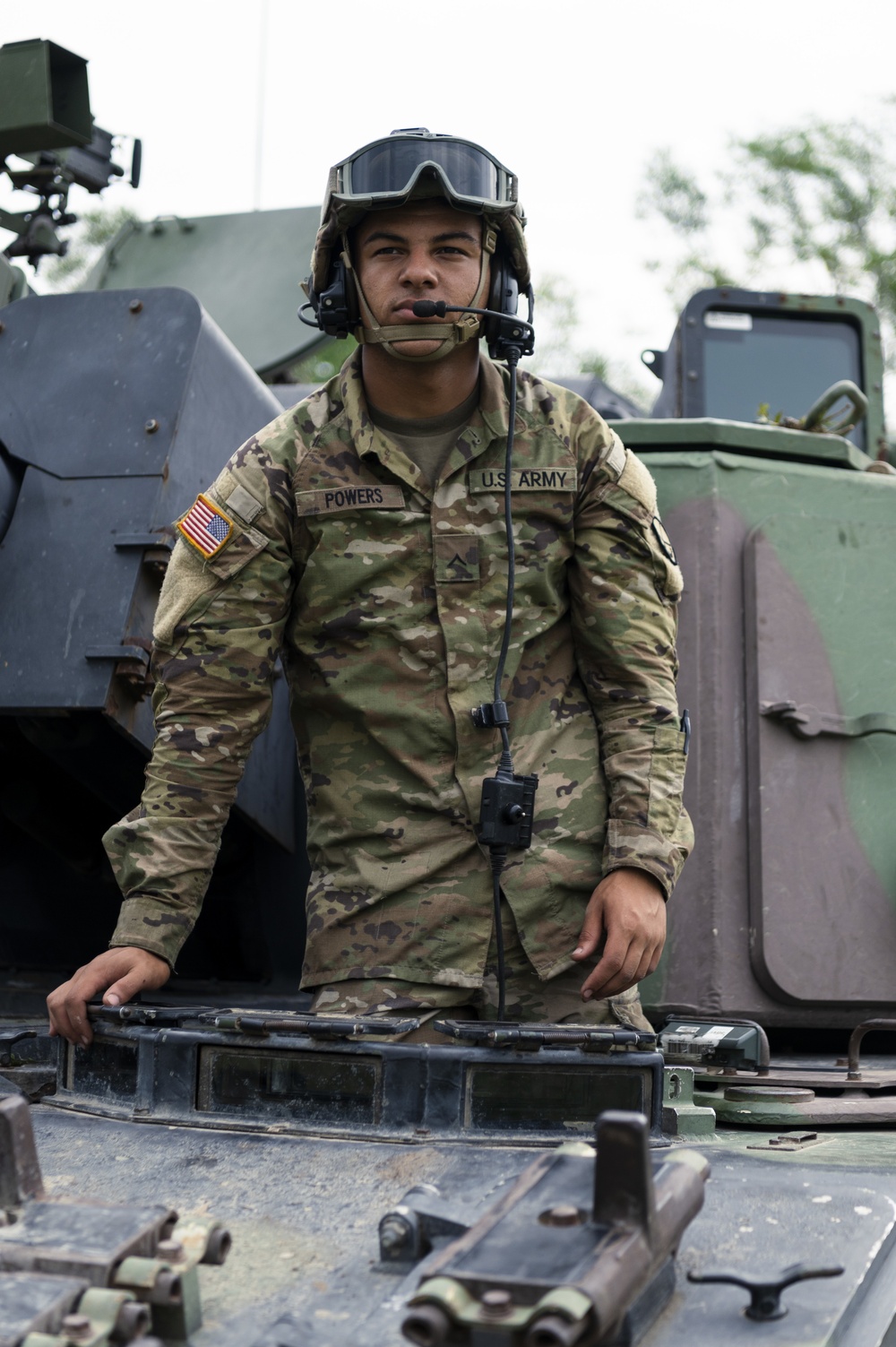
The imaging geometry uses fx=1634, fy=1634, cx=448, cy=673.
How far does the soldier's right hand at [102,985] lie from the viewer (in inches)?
95.7

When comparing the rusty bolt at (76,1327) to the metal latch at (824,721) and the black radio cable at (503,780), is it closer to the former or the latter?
the black radio cable at (503,780)

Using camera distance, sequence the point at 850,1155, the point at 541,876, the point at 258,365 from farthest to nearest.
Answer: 1. the point at 258,365
2. the point at 541,876
3. the point at 850,1155

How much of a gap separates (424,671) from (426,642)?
0.17 ft

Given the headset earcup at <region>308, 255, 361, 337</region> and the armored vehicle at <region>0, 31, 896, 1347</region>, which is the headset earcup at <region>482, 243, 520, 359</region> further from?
the armored vehicle at <region>0, 31, 896, 1347</region>

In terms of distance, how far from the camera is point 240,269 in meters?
5.30

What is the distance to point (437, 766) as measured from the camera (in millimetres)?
2797

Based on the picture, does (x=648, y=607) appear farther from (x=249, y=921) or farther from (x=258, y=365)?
(x=258, y=365)

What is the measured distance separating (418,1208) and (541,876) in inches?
45.3

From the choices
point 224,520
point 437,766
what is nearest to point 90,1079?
point 437,766

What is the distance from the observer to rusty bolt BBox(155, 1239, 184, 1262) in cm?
150

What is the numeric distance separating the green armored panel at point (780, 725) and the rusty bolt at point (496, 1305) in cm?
192

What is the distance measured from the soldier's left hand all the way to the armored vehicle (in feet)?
0.54

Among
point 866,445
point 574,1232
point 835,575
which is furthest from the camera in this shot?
point 866,445

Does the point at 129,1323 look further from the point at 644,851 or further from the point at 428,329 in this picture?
the point at 428,329
